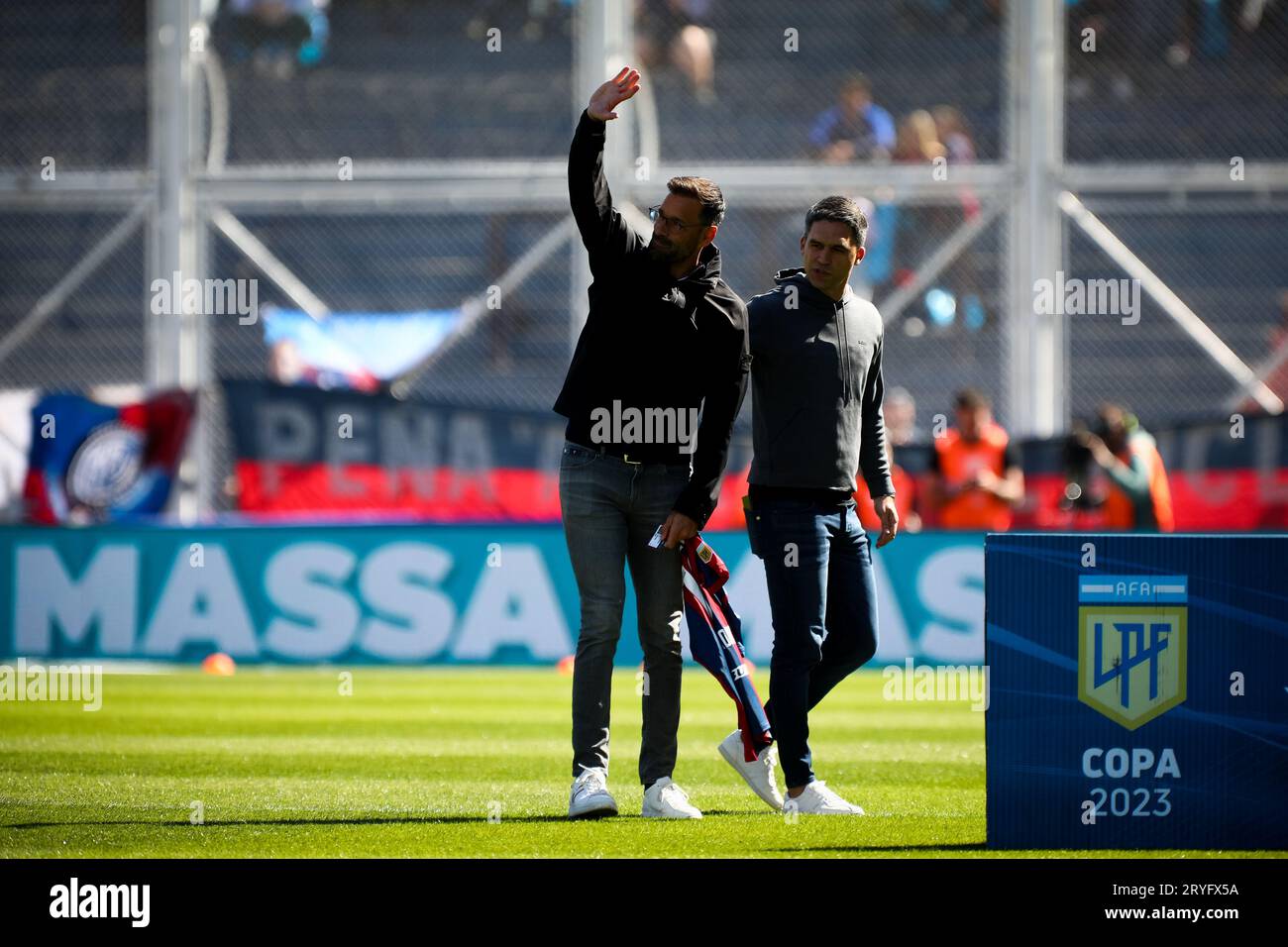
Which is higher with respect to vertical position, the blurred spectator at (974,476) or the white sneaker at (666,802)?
the blurred spectator at (974,476)

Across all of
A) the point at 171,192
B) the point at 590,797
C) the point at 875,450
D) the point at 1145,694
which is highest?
the point at 171,192

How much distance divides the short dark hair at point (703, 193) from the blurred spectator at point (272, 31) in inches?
506

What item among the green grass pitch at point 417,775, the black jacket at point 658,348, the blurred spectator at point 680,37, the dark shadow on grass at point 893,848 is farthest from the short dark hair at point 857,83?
the dark shadow on grass at point 893,848

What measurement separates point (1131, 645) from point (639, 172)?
1027 cm

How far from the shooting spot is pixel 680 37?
18.5 metres

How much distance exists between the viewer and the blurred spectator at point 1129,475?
14.1 m

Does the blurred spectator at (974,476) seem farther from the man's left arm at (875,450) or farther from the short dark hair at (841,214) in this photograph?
the short dark hair at (841,214)

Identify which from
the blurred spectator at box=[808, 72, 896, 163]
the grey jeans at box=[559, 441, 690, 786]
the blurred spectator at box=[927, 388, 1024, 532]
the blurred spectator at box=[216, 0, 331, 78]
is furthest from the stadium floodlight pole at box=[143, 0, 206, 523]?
the grey jeans at box=[559, 441, 690, 786]

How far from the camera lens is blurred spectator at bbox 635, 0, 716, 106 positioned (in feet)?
60.2

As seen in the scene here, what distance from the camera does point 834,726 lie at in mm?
10344

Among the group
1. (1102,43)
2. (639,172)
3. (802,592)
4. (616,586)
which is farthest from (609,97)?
(1102,43)

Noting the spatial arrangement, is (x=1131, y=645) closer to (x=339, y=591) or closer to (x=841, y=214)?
(x=841, y=214)
